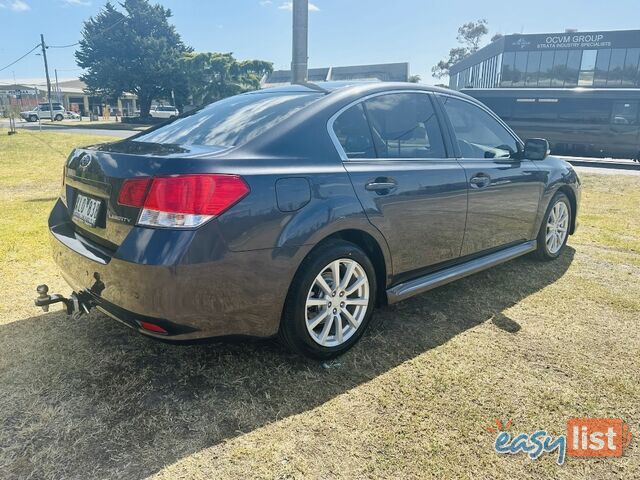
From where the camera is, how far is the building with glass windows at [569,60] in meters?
36.1

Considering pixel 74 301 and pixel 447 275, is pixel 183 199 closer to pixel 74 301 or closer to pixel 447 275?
pixel 74 301

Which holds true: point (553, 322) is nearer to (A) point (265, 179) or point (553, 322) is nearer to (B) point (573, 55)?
(A) point (265, 179)

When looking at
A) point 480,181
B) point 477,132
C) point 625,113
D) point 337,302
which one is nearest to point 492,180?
point 480,181

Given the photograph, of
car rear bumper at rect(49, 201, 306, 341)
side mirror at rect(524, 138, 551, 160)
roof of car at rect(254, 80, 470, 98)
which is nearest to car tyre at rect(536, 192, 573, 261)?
side mirror at rect(524, 138, 551, 160)

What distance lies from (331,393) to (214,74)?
4547cm

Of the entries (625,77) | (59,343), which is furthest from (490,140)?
(625,77)

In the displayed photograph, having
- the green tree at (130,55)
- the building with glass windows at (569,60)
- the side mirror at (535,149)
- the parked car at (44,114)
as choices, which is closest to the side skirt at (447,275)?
the side mirror at (535,149)

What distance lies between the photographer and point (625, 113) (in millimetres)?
15836

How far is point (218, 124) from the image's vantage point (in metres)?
2.87

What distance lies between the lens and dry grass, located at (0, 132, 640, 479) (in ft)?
6.65

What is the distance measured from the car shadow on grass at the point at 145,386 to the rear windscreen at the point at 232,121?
3.78 feet

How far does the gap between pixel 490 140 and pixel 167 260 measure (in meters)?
3.05

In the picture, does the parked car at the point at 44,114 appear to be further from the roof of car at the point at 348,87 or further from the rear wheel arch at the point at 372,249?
the rear wheel arch at the point at 372,249

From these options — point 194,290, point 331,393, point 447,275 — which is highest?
point 194,290
